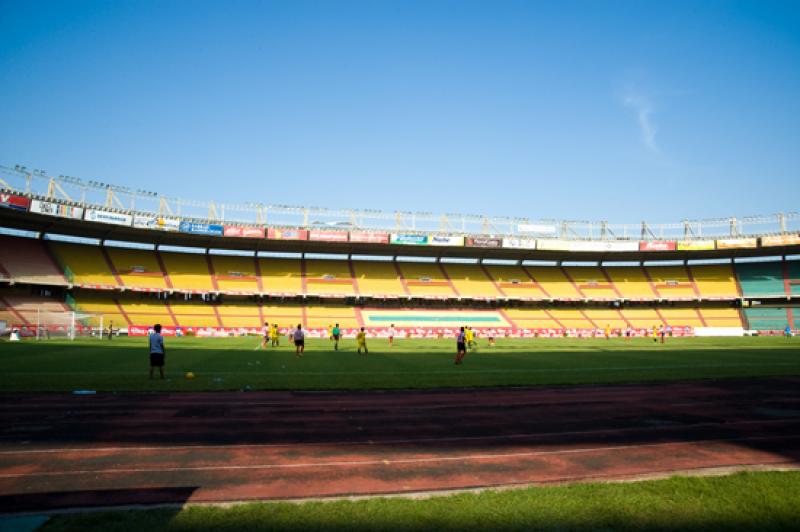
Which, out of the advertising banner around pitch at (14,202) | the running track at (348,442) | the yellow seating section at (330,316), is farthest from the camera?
the yellow seating section at (330,316)

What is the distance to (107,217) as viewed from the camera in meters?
44.7

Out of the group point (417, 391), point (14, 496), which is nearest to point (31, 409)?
point (14, 496)

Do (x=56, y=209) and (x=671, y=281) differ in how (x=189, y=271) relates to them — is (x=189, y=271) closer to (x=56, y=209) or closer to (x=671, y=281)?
(x=56, y=209)

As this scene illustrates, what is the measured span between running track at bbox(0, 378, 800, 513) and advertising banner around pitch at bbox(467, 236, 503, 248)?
42.9 metres

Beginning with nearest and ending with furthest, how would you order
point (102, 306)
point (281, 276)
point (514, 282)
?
point (102, 306)
point (281, 276)
point (514, 282)

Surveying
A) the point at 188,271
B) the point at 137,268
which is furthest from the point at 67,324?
the point at 188,271

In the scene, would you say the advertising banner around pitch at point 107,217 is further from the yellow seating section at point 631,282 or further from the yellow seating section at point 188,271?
the yellow seating section at point 631,282

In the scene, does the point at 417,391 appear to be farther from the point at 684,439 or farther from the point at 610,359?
the point at 610,359

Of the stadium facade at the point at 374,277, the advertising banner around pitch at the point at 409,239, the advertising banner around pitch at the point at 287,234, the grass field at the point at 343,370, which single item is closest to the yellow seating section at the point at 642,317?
the stadium facade at the point at 374,277

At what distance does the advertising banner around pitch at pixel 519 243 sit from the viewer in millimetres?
57503

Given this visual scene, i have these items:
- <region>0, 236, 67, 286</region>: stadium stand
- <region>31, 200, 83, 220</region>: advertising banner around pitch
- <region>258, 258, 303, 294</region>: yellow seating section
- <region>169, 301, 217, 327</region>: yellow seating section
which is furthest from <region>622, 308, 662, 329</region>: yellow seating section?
<region>0, 236, 67, 286</region>: stadium stand

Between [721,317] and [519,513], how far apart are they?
65.2m

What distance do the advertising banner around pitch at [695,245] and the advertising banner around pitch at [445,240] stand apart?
2743 centimetres

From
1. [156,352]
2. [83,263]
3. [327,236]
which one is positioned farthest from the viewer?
[327,236]
